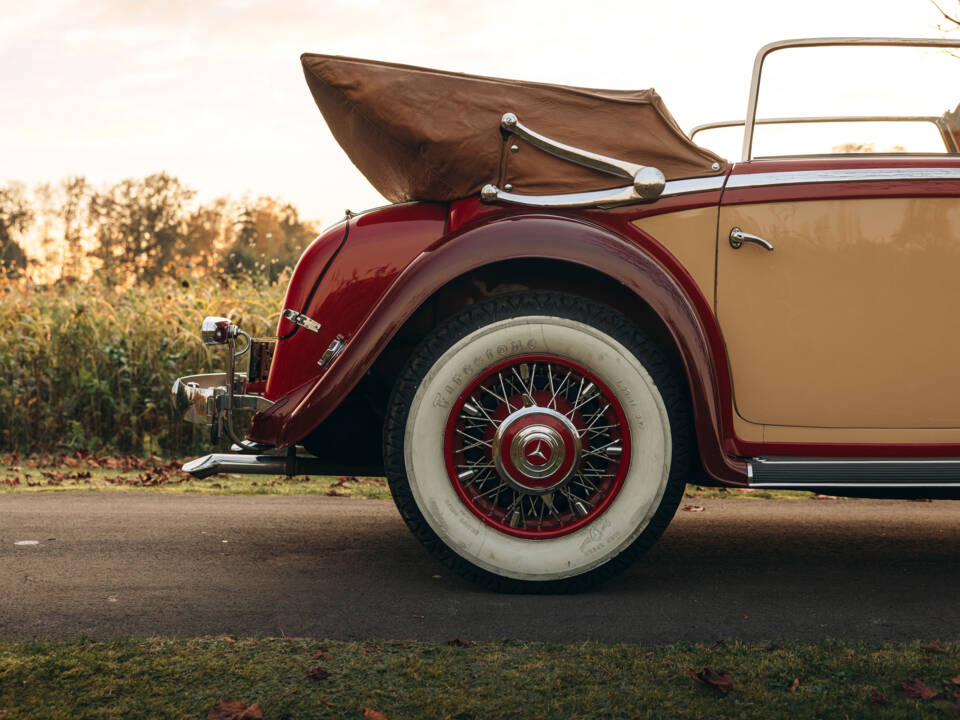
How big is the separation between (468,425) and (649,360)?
2.06 feet

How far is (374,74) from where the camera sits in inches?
Answer: 124

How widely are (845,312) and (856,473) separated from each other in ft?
1.73

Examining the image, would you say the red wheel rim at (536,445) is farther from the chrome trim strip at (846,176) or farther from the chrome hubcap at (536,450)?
the chrome trim strip at (846,176)

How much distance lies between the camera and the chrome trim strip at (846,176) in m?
3.15

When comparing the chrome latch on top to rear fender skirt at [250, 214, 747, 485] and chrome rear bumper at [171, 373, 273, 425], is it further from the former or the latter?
chrome rear bumper at [171, 373, 273, 425]

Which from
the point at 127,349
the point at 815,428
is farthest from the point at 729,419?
the point at 127,349

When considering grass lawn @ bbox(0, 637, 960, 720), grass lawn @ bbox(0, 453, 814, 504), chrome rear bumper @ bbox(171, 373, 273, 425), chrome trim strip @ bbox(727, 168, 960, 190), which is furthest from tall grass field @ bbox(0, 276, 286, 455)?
chrome trim strip @ bbox(727, 168, 960, 190)

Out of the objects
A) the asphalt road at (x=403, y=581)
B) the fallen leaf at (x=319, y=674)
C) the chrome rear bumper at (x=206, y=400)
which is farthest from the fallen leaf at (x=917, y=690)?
the chrome rear bumper at (x=206, y=400)

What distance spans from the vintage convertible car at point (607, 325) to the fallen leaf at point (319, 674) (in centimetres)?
79

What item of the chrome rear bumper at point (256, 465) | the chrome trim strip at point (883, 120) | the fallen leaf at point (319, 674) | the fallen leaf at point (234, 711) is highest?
the chrome trim strip at point (883, 120)

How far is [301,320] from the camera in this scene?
3.32 m

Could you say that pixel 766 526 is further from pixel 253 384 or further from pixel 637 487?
pixel 253 384

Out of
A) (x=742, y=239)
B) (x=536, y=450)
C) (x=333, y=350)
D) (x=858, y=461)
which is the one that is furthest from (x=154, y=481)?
(x=858, y=461)

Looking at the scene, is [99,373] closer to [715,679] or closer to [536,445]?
[536,445]
